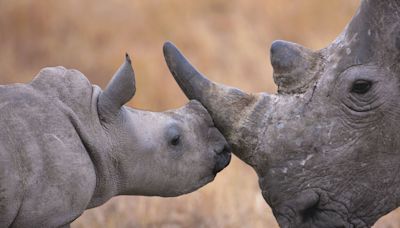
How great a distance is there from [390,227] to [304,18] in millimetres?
7057

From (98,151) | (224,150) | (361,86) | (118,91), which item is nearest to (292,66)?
(361,86)

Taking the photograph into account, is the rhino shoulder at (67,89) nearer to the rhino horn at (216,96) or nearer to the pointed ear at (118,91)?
the pointed ear at (118,91)

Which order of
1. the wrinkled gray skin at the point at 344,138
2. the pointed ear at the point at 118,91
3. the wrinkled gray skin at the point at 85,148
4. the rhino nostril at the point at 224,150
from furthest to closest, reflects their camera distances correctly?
the rhino nostril at the point at 224,150, the pointed ear at the point at 118,91, the wrinkled gray skin at the point at 344,138, the wrinkled gray skin at the point at 85,148

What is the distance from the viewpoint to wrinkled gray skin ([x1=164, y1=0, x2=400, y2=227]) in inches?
233

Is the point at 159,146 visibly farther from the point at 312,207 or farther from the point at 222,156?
the point at 312,207

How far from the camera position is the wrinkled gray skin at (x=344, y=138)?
591cm

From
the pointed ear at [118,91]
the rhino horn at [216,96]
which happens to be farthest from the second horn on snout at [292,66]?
the pointed ear at [118,91]

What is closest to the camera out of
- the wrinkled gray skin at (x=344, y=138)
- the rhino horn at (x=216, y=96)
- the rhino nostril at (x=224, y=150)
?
the wrinkled gray skin at (x=344, y=138)

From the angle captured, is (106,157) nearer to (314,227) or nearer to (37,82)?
(37,82)

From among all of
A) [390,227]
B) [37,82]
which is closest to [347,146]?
[37,82]

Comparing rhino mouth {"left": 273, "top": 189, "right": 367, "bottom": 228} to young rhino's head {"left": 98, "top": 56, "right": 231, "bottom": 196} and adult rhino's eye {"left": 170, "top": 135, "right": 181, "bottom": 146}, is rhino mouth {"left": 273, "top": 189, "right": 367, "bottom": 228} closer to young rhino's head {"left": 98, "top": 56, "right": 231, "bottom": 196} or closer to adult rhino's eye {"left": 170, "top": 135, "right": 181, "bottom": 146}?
young rhino's head {"left": 98, "top": 56, "right": 231, "bottom": 196}

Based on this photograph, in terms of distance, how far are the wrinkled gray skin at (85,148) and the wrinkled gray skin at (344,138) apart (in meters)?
0.43

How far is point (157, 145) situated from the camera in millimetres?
6258

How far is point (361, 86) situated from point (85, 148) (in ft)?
4.55
